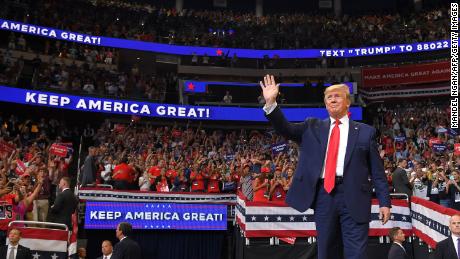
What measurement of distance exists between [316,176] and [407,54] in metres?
30.5

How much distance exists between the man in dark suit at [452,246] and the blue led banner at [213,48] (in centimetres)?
2521

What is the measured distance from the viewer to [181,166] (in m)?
13.9

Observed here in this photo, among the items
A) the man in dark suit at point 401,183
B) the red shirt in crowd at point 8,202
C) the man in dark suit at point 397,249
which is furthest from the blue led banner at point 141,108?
the man in dark suit at point 397,249

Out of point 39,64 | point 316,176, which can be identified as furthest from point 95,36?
point 316,176

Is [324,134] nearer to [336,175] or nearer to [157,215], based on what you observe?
[336,175]

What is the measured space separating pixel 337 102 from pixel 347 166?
1.59ft

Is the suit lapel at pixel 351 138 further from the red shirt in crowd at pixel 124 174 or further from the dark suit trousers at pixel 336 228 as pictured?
the red shirt in crowd at pixel 124 174

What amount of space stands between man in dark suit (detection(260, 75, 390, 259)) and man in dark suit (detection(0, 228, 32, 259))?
15.4ft

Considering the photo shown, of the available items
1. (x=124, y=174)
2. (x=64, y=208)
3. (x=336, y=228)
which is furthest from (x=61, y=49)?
(x=336, y=228)

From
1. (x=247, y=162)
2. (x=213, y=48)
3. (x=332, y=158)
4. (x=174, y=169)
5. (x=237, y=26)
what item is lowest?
(x=174, y=169)

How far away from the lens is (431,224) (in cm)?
807

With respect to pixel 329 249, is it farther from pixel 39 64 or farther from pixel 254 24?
pixel 254 24

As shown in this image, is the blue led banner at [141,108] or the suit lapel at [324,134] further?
the blue led banner at [141,108]

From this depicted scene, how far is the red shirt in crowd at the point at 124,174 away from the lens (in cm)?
1146
